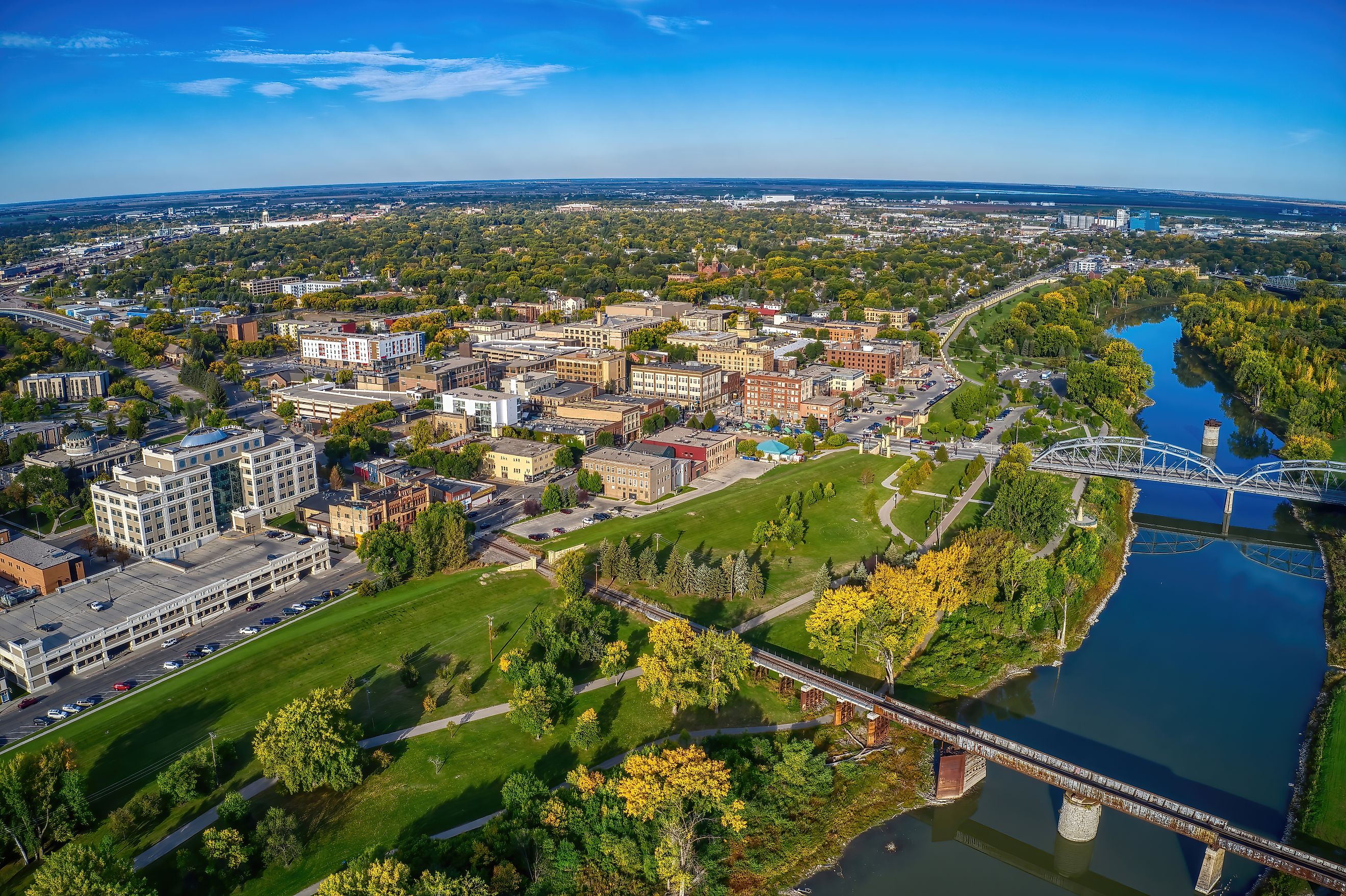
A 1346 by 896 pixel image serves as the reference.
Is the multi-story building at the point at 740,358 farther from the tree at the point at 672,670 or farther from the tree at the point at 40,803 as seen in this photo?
the tree at the point at 40,803

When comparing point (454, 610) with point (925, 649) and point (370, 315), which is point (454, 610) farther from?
point (370, 315)

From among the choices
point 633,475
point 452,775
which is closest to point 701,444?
point 633,475

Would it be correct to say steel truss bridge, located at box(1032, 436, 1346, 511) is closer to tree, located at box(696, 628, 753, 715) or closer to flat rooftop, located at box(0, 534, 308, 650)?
tree, located at box(696, 628, 753, 715)

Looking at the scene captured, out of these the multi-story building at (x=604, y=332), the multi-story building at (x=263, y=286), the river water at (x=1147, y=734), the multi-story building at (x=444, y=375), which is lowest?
the river water at (x=1147, y=734)

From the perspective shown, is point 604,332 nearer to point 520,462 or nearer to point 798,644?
point 520,462

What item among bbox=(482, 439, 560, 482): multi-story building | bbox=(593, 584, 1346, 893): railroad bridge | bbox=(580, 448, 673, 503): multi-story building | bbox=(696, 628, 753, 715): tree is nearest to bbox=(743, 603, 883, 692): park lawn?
bbox=(593, 584, 1346, 893): railroad bridge

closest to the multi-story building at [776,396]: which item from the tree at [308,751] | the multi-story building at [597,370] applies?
the multi-story building at [597,370]
